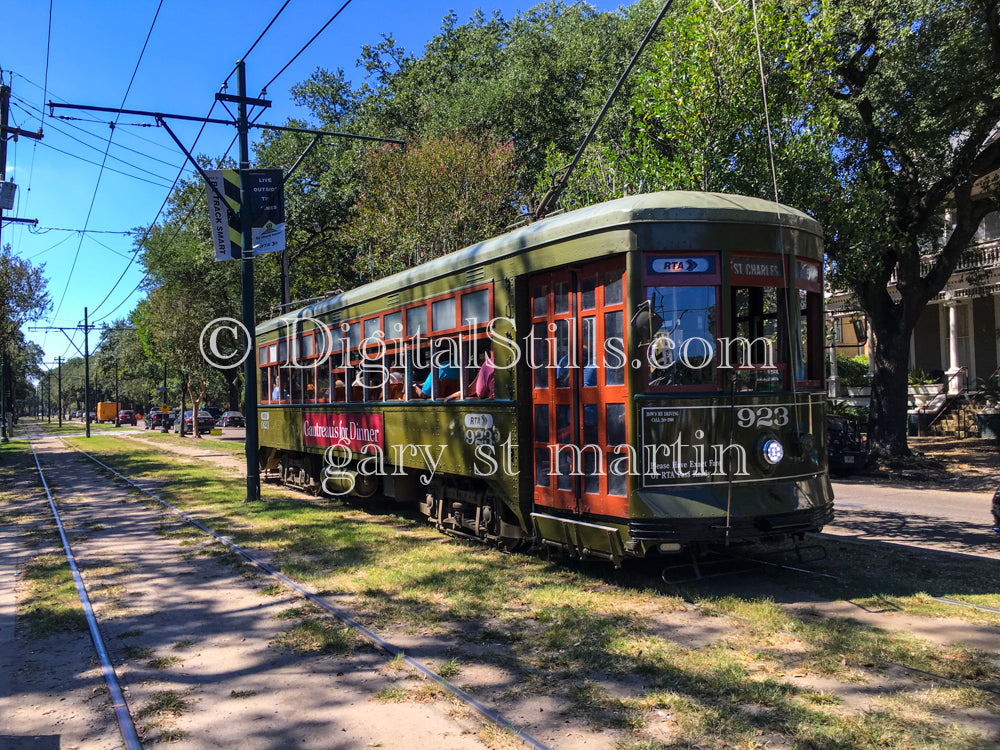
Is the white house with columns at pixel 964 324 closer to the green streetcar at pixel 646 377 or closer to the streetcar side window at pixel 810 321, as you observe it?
the streetcar side window at pixel 810 321

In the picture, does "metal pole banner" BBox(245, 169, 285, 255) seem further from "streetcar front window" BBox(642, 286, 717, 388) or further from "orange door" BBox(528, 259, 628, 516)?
"streetcar front window" BBox(642, 286, 717, 388)

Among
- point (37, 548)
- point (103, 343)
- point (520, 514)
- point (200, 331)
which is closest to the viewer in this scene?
point (520, 514)

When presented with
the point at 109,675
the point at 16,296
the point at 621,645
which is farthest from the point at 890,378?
the point at 16,296

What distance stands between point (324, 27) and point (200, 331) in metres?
27.2

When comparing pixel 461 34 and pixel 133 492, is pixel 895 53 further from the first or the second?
pixel 461 34

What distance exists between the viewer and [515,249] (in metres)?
8.02

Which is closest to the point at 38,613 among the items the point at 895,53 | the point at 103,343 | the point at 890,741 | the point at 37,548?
the point at 37,548

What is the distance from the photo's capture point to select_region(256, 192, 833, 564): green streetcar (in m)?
6.71

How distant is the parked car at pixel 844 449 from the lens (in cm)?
1822

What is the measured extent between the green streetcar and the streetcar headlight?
0.02 meters

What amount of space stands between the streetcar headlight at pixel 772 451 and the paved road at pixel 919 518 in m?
3.75

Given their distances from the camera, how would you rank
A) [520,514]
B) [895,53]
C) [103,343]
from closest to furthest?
[520,514]
[895,53]
[103,343]

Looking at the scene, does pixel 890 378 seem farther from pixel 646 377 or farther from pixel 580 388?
pixel 646 377

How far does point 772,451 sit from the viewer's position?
686cm
